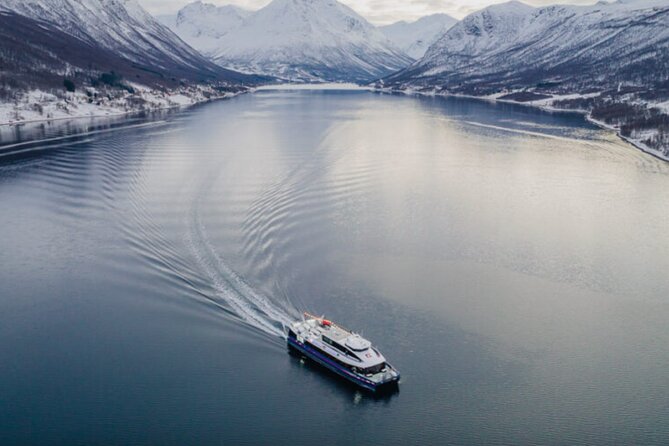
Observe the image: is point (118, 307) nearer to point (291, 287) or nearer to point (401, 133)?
point (291, 287)

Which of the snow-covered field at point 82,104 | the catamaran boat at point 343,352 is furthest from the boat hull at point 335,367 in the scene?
the snow-covered field at point 82,104

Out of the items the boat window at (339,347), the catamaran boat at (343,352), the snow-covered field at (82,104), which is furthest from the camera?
the snow-covered field at (82,104)

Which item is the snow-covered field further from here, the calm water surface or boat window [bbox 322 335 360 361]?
boat window [bbox 322 335 360 361]

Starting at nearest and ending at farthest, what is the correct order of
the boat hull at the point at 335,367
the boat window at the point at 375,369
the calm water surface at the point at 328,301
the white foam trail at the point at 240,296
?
the calm water surface at the point at 328,301
the boat hull at the point at 335,367
the boat window at the point at 375,369
the white foam trail at the point at 240,296

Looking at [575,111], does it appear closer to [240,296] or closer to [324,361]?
[240,296]

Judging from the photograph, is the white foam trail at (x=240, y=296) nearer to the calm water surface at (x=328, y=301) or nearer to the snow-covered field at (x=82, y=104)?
the calm water surface at (x=328, y=301)

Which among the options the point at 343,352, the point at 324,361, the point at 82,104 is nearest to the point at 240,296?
the point at 324,361
